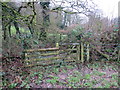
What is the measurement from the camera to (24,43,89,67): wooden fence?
16.2 ft

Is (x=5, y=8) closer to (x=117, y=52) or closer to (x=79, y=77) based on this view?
(x=79, y=77)

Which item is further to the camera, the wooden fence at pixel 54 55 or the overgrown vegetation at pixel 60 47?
the wooden fence at pixel 54 55

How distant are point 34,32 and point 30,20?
94 centimetres

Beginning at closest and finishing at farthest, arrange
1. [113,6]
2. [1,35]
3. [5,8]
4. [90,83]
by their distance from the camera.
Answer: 1. [90,83]
2. [5,8]
3. [1,35]
4. [113,6]

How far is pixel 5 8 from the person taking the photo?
5.74 m

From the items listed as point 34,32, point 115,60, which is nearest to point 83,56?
point 115,60

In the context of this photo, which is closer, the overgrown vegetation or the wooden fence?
the overgrown vegetation

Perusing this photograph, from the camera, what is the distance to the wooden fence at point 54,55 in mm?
4938

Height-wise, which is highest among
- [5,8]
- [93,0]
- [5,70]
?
[93,0]

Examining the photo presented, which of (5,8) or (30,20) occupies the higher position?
(5,8)

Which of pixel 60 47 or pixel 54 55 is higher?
pixel 60 47

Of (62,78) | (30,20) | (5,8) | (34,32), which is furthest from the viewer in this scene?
(34,32)

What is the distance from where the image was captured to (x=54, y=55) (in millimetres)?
5562

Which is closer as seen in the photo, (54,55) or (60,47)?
(54,55)
